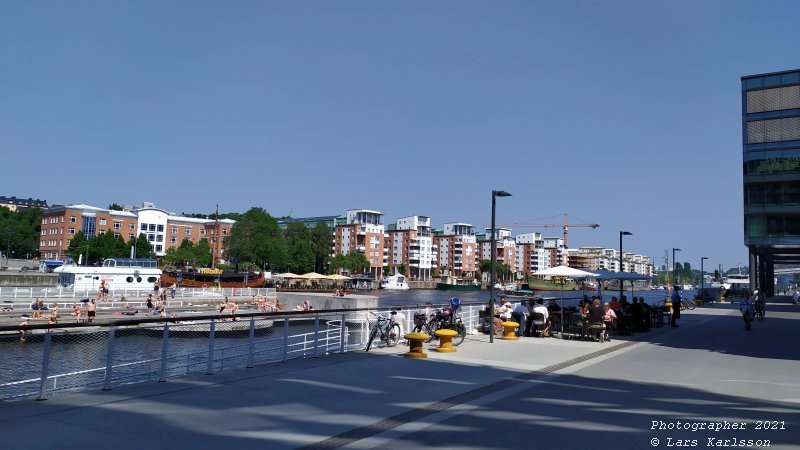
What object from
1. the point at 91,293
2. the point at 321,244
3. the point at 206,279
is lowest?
the point at 91,293

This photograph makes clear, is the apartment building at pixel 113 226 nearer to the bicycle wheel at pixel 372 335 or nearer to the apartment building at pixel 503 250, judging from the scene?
the apartment building at pixel 503 250

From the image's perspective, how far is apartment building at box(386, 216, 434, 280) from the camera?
155m

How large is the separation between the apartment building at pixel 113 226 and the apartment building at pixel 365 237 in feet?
109

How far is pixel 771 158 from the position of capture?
161 feet

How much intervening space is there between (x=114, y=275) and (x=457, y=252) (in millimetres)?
126810

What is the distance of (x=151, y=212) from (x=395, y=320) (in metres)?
113

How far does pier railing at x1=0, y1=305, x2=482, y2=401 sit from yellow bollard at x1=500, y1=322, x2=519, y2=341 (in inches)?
61.7

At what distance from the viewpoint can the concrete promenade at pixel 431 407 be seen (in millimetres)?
6633

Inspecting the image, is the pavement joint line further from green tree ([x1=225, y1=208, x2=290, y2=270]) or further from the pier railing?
green tree ([x1=225, y1=208, x2=290, y2=270])

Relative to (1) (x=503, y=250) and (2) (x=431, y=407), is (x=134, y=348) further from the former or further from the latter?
(1) (x=503, y=250)

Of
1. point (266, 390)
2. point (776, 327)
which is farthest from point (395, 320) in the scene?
point (776, 327)

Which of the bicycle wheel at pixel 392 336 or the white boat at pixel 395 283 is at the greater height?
the bicycle wheel at pixel 392 336

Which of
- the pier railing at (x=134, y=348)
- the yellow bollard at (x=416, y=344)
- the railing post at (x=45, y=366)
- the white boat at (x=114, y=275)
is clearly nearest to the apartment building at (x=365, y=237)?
the white boat at (x=114, y=275)

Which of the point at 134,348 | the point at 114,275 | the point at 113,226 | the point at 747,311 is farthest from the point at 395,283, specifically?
the point at 747,311
